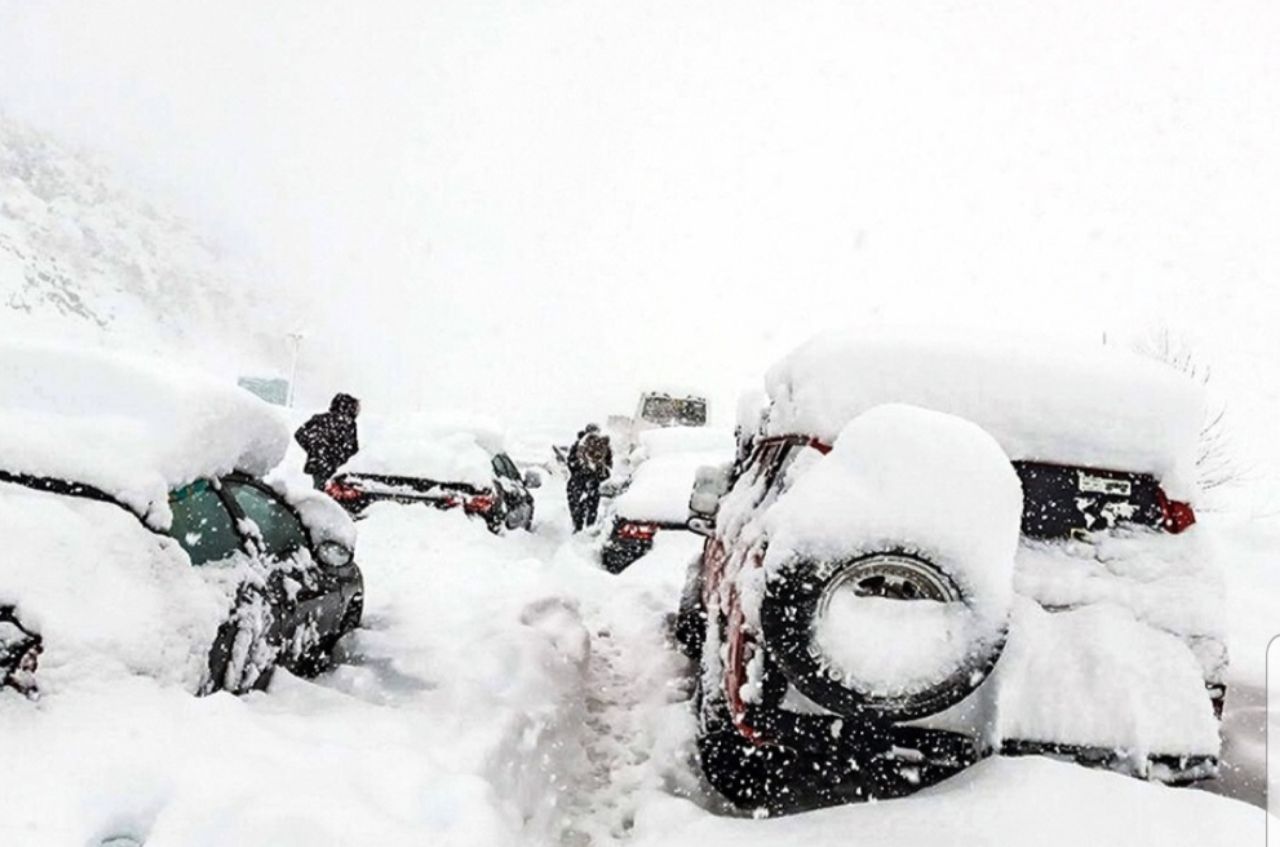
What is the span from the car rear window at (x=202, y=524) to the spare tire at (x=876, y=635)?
2.37 metres

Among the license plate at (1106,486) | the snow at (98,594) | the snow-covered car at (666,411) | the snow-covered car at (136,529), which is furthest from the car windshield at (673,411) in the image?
Result: the snow at (98,594)

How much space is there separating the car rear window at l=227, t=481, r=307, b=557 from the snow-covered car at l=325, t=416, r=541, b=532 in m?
3.97

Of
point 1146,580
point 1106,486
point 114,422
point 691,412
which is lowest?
point 691,412

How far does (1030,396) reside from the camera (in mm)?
3393

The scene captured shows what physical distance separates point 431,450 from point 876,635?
24.5 feet

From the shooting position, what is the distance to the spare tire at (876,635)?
2.75 meters

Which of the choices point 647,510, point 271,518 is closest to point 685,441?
point 647,510

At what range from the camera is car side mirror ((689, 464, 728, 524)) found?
18.1 ft

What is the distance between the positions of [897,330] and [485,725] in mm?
2564

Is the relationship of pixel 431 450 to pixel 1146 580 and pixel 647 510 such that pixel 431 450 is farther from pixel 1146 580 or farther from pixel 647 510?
pixel 1146 580

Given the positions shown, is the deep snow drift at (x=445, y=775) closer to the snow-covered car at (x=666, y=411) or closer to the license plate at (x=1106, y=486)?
the license plate at (x=1106, y=486)

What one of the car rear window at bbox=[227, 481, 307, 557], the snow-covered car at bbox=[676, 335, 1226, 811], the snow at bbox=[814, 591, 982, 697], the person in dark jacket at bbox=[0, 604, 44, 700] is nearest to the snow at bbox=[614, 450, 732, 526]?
the car rear window at bbox=[227, 481, 307, 557]

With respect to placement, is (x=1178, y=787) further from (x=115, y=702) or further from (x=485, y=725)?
(x=115, y=702)

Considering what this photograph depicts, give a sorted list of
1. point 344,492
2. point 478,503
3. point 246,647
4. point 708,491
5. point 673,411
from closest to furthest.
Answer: point 246,647 < point 708,491 < point 344,492 < point 478,503 < point 673,411
